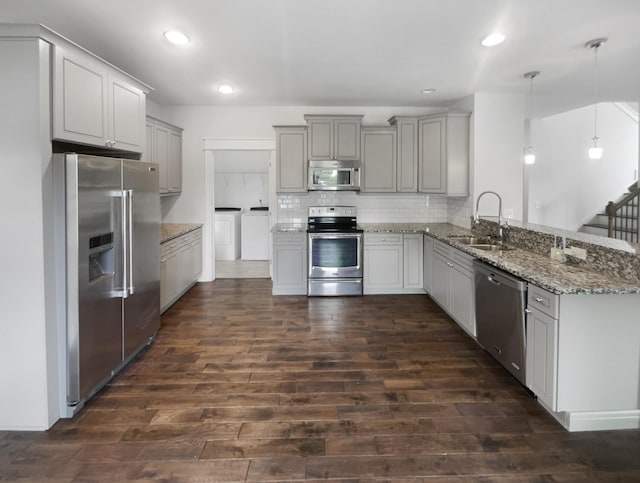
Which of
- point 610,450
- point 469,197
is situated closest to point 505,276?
point 610,450

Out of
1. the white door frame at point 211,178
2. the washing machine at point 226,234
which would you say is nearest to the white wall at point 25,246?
the white door frame at point 211,178

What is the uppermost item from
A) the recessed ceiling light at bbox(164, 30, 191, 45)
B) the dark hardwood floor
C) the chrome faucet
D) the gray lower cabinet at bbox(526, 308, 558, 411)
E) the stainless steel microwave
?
the recessed ceiling light at bbox(164, 30, 191, 45)

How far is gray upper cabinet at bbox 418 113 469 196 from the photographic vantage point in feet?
17.2

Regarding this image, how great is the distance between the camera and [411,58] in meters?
3.79

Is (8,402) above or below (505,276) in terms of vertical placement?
below

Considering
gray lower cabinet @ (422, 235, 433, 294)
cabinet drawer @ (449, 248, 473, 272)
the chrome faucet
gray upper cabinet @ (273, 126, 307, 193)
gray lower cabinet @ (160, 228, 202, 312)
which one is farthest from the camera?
gray upper cabinet @ (273, 126, 307, 193)

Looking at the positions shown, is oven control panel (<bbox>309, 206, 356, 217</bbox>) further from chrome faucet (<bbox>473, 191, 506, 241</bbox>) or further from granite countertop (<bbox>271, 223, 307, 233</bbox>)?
Result: chrome faucet (<bbox>473, 191, 506, 241</bbox>)

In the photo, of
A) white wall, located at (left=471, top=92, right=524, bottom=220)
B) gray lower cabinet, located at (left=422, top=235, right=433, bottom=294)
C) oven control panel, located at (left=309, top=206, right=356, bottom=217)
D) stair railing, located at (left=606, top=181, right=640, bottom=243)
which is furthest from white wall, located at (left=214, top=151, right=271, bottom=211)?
stair railing, located at (left=606, top=181, right=640, bottom=243)

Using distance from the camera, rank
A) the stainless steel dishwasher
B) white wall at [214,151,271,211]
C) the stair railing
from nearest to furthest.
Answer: the stainless steel dishwasher < the stair railing < white wall at [214,151,271,211]

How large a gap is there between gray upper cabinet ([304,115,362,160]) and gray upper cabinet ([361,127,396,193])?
0.15m

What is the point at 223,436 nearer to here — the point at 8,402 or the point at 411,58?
the point at 8,402

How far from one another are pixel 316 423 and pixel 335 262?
3121 millimetres

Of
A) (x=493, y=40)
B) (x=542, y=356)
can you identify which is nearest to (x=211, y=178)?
(x=493, y=40)

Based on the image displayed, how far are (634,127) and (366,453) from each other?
27.5ft
